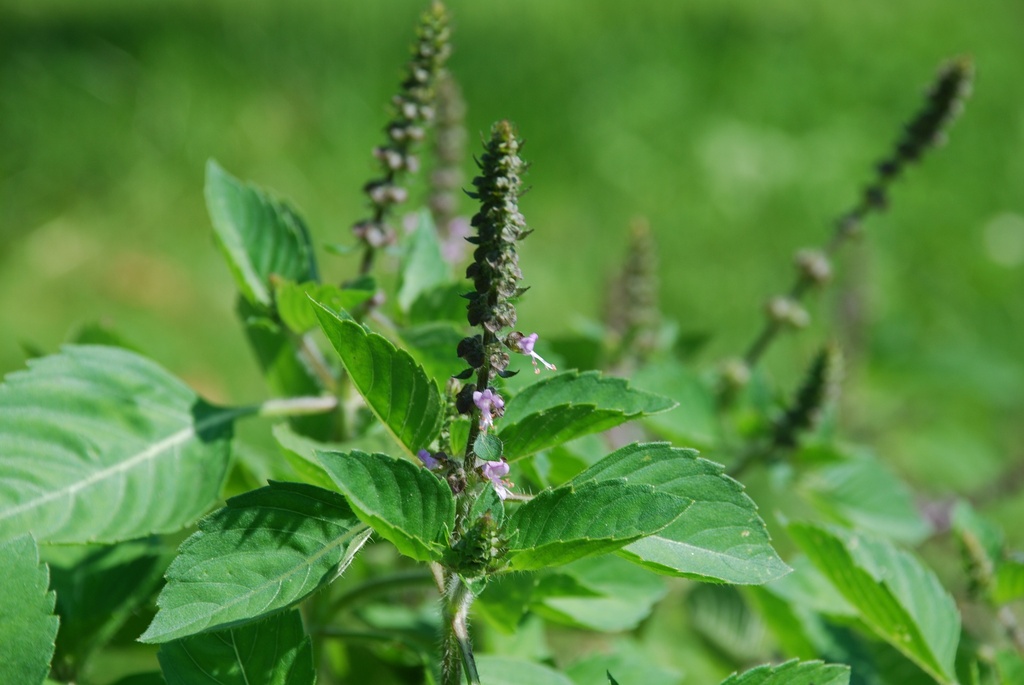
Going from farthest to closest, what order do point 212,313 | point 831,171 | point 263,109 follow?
1. point 831,171
2. point 263,109
3. point 212,313

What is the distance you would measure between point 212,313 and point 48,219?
92 cm

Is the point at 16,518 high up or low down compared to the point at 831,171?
down

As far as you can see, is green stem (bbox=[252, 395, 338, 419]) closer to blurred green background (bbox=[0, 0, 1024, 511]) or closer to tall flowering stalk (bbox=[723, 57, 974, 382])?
tall flowering stalk (bbox=[723, 57, 974, 382])

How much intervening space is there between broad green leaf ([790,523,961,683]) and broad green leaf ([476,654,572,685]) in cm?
43

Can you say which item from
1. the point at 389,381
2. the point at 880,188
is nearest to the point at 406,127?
the point at 389,381

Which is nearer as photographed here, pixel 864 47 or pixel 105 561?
pixel 105 561

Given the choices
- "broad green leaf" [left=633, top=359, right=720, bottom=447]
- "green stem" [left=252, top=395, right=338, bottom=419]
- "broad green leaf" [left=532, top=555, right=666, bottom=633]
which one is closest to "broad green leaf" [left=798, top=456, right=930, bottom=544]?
"broad green leaf" [left=633, top=359, right=720, bottom=447]

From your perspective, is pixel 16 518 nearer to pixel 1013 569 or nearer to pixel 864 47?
pixel 1013 569

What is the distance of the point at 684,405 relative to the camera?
211cm

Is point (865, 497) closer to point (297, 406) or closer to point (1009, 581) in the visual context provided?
point (1009, 581)

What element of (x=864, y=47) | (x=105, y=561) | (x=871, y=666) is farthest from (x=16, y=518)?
(x=864, y=47)

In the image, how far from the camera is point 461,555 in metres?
1.14

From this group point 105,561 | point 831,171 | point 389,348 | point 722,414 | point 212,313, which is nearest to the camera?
point 389,348

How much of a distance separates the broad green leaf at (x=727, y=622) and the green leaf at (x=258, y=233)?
4.20ft
